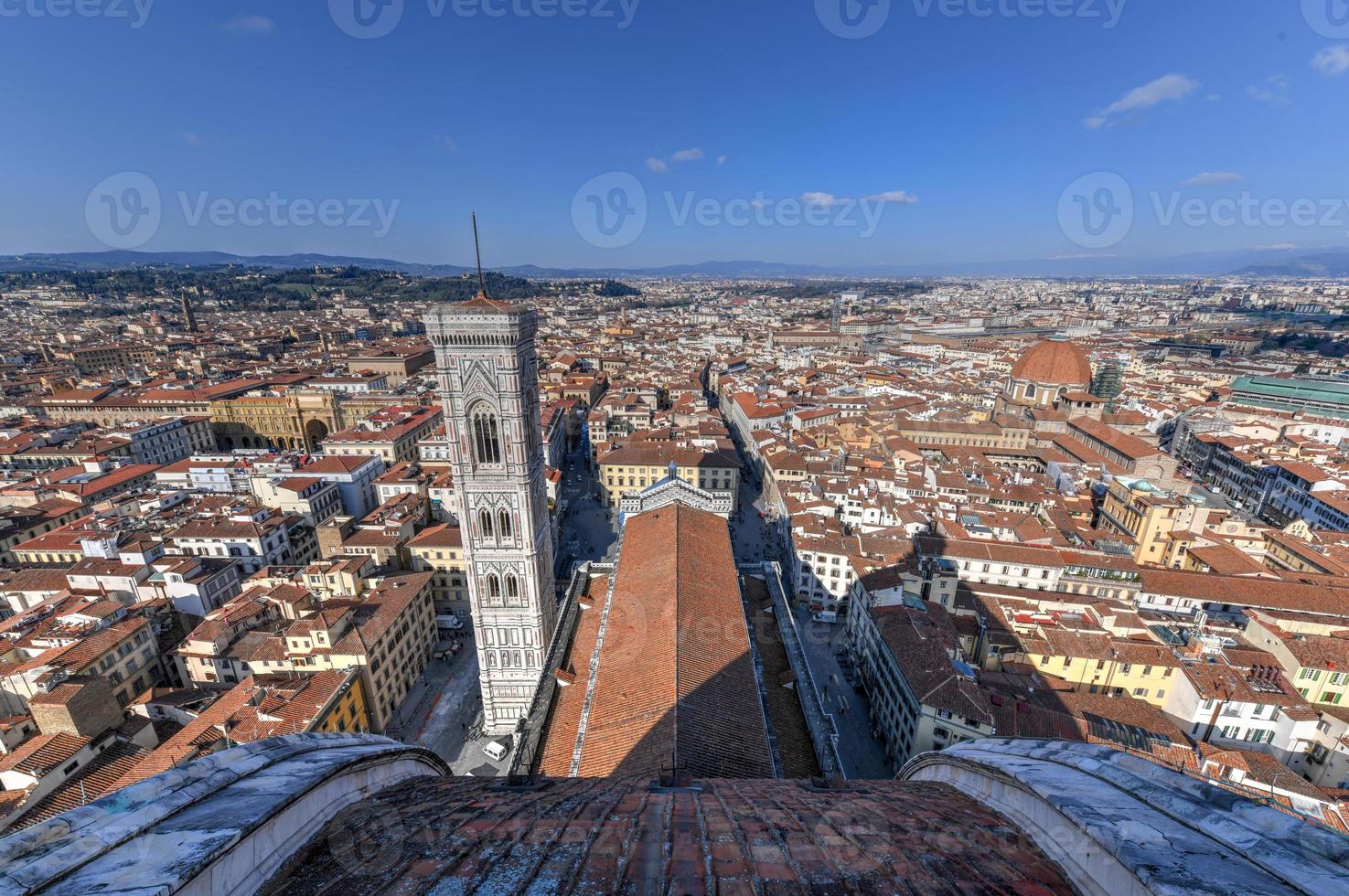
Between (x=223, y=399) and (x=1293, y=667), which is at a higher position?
(x=223, y=399)

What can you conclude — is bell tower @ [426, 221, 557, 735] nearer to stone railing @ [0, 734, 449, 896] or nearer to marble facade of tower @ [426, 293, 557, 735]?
marble facade of tower @ [426, 293, 557, 735]

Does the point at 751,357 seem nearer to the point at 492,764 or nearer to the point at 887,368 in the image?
the point at 887,368

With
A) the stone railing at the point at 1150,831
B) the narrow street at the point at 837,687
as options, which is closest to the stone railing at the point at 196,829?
the stone railing at the point at 1150,831

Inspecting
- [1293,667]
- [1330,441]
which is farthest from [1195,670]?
[1330,441]

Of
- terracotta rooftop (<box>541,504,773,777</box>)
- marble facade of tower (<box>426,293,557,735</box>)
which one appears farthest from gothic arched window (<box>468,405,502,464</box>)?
terracotta rooftop (<box>541,504,773,777</box>)

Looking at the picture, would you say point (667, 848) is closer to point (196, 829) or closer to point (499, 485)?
point (196, 829)

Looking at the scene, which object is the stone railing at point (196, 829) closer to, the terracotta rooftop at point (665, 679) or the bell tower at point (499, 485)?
the terracotta rooftop at point (665, 679)
